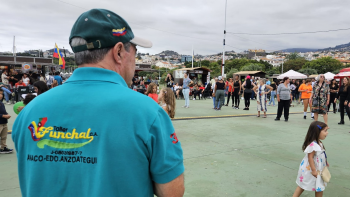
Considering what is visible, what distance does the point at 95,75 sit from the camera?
3.50 feet

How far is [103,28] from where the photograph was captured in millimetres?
1083

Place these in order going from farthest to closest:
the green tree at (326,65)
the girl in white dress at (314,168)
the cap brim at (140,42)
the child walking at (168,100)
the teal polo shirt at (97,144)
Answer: the green tree at (326,65), the child walking at (168,100), the girl in white dress at (314,168), the cap brim at (140,42), the teal polo shirt at (97,144)

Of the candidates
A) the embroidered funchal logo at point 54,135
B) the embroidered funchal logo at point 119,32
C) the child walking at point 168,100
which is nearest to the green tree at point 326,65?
the child walking at point 168,100

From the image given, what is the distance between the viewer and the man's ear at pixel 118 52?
3.72 feet

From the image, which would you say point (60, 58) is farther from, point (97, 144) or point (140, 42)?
point (97, 144)

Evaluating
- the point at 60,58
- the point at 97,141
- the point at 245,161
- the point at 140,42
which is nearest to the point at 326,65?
the point at 60,58

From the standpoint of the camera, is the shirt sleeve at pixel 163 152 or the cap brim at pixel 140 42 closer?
the shirt sleeve at pixel 163 152

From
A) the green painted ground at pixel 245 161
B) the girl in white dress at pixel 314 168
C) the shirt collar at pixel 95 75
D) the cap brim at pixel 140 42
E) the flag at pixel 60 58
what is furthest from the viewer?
the flag at pixel 60 58

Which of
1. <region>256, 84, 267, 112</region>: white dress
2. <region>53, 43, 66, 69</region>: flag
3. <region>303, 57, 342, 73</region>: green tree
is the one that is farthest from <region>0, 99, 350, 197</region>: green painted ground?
<region>303, 57, 342, 73</region>: green tree

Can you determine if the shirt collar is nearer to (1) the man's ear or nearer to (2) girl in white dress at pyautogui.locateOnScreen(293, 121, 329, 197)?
(1) the man's ear

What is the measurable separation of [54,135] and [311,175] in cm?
313

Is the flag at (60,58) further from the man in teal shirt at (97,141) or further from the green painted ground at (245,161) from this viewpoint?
the man in teal shirt at (97,141)

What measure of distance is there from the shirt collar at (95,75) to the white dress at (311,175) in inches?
115

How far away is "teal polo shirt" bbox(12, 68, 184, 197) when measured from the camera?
3.09 feet
